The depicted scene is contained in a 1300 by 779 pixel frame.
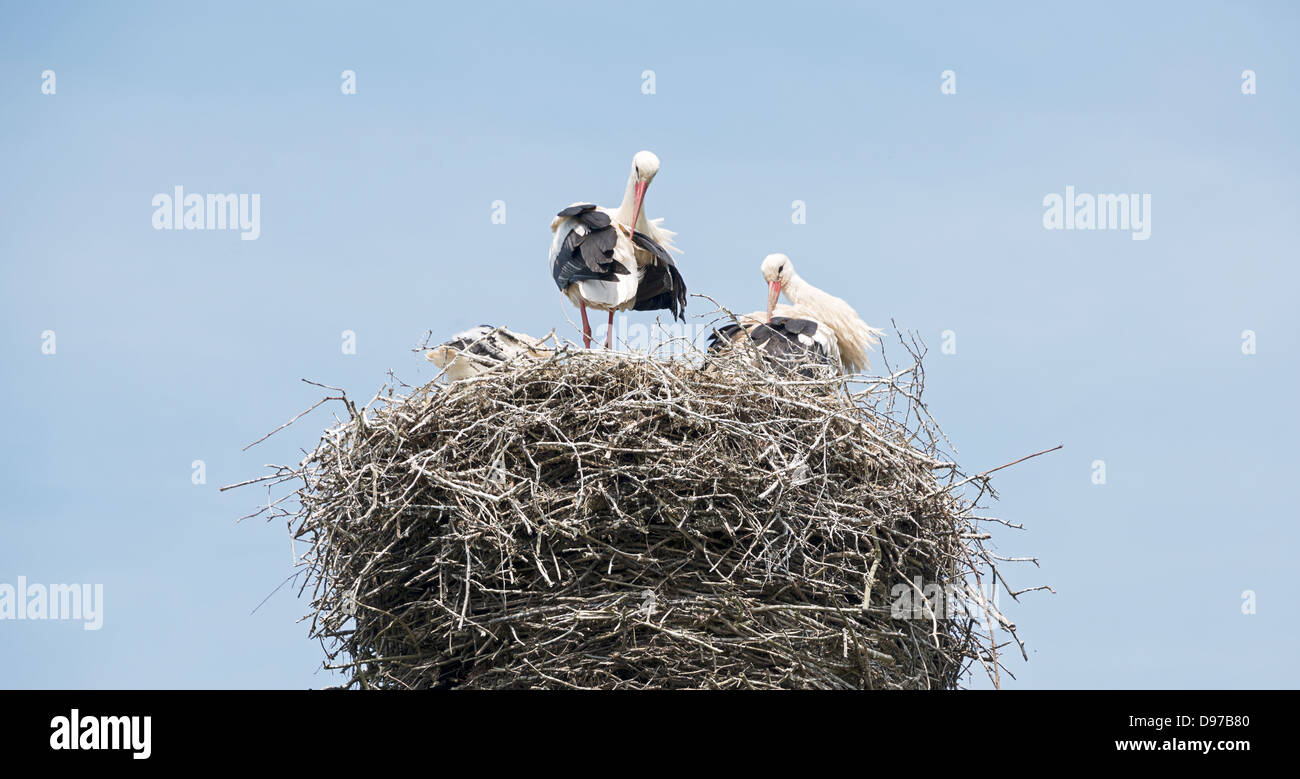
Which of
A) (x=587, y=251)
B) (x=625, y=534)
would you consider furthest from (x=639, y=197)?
(x=625, y=534)

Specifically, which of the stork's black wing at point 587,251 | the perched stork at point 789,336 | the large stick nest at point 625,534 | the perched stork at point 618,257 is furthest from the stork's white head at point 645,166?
the large stick nest at point 625,534

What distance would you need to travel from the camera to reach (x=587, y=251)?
7.54m

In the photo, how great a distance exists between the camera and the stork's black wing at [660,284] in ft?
25.9

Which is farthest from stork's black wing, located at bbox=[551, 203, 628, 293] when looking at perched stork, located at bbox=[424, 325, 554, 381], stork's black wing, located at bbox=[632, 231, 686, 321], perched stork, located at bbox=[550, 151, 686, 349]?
perched stork, located at bbox=[424, 325, 554, 381]

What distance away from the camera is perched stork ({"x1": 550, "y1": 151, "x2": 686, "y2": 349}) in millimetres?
7520

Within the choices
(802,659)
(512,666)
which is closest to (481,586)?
(512,666)

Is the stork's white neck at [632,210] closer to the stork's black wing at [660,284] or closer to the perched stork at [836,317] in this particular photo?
the stork's black wing at [660,284]

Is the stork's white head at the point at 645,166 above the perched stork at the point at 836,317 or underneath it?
above

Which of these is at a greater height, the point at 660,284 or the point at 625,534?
the point at 660,284

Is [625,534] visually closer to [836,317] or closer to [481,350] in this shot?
[481,350]

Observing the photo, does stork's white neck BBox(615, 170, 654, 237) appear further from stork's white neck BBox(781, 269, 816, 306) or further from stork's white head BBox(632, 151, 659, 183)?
stork's white neck BBox(781, 269, 816, 306)

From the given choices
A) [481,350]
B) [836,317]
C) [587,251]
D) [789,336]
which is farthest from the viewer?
[836,317]

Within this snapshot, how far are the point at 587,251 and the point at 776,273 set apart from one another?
238 cm
